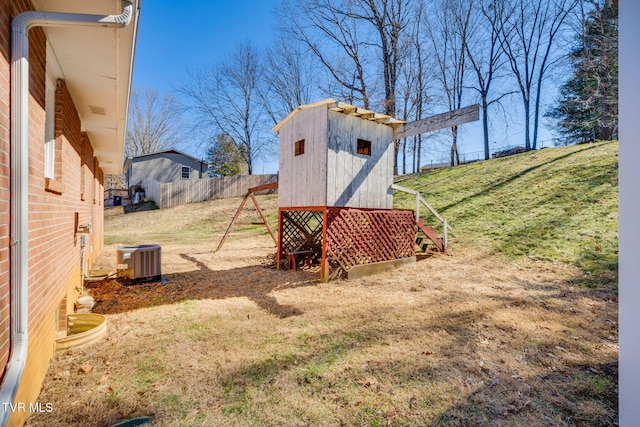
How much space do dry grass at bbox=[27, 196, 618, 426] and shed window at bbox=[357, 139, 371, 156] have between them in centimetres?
344

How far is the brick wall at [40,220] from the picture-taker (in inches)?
76.5

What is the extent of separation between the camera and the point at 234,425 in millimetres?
2387

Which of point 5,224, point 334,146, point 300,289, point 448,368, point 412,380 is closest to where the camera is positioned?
point 5,224

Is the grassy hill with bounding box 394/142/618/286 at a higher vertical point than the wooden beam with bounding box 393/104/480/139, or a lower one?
lower

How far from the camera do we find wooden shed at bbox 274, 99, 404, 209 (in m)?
6.94

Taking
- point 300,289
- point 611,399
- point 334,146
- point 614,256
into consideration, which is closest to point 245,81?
point 334,146

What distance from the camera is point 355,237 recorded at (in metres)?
7.49

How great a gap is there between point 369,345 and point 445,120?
4.53 metres

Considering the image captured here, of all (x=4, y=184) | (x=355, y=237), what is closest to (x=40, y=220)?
(x=4, y=184)

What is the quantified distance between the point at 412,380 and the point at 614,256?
7.43 metres

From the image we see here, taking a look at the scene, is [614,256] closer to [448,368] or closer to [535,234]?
[535,234]

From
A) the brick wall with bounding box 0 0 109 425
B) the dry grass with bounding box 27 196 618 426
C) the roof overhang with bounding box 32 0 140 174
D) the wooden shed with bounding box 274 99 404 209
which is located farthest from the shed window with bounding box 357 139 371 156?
the brick wall with bounding box 0 0 109 425

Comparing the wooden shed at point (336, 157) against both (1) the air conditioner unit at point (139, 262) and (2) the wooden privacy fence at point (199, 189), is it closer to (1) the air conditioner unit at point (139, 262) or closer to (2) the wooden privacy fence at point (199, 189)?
(1) the air conditioner unit at point (139, 262)

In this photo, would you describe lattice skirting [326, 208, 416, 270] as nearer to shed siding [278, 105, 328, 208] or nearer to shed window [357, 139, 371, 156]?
shed siding [278, 105, 328, 208]
